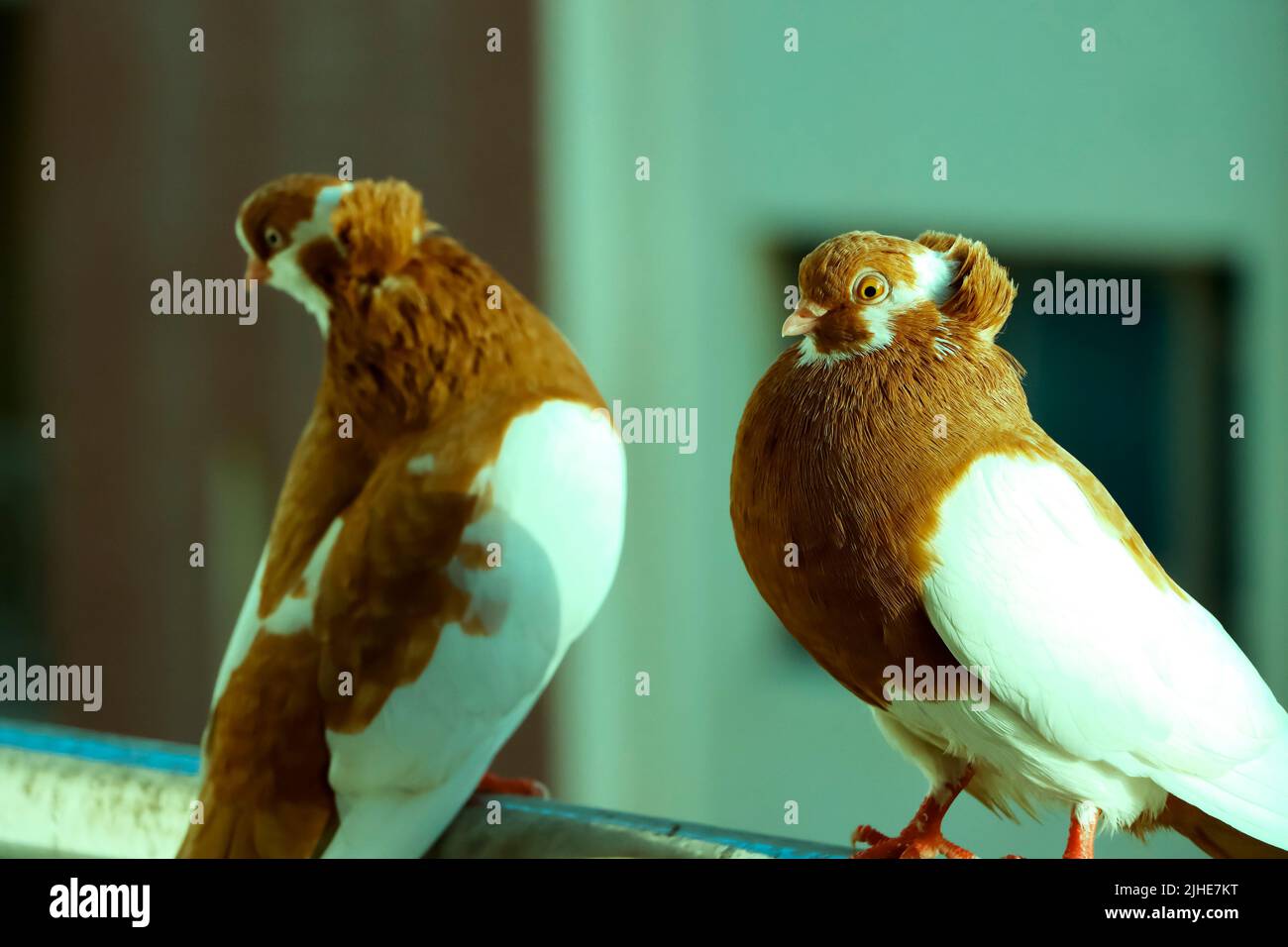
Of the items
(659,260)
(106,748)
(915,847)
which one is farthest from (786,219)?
(915,847)

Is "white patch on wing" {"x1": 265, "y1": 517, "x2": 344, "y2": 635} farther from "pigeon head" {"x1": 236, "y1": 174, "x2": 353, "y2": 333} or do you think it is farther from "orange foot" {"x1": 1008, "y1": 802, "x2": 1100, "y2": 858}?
"orange foot" {"x1": 1008, "y1": 802, "x2": 1100, "y2": 858}

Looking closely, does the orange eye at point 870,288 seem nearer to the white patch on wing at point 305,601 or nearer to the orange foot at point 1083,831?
the orange foot at point 1083,831

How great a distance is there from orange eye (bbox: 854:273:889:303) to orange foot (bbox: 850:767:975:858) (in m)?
0.28

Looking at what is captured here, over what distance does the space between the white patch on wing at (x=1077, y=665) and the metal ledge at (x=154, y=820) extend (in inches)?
6.5

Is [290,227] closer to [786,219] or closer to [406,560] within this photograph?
[406,560]

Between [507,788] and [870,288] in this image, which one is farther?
[507,788]

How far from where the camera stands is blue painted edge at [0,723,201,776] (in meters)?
1.09

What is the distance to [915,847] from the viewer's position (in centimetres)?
74

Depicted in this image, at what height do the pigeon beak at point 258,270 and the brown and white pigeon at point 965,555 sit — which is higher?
the pigeon beak at point 258,270

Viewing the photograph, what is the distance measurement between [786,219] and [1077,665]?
1.25 m

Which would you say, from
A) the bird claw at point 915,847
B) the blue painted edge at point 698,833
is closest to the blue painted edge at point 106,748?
the blue painted edge at point 698,833

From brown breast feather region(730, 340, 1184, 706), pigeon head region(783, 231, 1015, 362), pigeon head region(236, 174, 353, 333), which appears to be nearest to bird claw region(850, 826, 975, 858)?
brown breast feather region(730, 340, 1184, 706)

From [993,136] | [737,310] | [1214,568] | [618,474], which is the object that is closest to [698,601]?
[737,310]

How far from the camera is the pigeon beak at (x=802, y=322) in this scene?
0.66m
